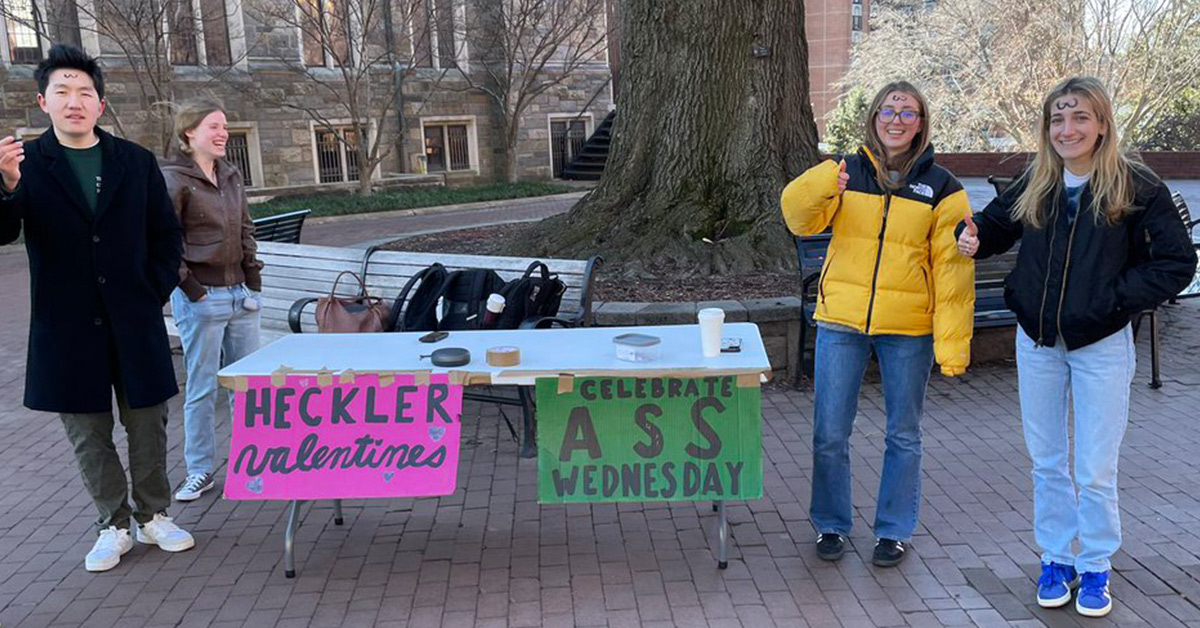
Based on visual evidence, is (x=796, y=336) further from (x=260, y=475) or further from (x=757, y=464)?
(x=260, y=475)

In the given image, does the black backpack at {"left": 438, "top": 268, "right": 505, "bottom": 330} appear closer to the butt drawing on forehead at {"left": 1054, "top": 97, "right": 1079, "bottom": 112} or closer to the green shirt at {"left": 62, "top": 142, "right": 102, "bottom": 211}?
the green shirt at {"left": 62, "top": 142, "right": 102, "bottom": 211}

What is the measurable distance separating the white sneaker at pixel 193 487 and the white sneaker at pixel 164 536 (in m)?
0.45

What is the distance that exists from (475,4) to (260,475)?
19690 mm

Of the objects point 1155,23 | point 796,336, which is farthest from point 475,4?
point 796,336

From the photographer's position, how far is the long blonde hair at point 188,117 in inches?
163

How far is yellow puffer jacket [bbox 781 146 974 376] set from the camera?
10.7 ft

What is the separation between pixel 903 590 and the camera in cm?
338

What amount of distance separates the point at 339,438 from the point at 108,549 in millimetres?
1046

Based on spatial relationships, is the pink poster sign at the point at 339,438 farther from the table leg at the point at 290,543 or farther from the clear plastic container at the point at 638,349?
the clear plastic container at the point at 638,349

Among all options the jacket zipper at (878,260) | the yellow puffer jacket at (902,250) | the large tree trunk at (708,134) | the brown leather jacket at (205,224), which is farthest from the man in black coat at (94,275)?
the large tree trunk at (708,134)

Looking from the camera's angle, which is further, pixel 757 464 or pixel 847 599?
pixel 757 464

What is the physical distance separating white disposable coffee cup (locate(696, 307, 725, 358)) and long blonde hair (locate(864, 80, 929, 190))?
2.47ft

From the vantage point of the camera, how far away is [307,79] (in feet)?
66.8

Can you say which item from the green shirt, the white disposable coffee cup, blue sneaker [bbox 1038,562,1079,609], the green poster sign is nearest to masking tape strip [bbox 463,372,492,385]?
the green poster sign
